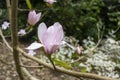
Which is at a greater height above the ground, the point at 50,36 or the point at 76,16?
the point at 76,16

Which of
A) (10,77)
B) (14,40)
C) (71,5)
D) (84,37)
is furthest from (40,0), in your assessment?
(14,40)

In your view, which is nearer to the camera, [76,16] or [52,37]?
[52,37]

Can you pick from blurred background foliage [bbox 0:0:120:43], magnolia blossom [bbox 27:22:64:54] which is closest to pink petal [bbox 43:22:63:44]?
magnolia blossom [bbox 27:22:64:54]

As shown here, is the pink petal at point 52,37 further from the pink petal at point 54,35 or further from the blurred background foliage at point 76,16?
the blurred background foliage at point 76,16

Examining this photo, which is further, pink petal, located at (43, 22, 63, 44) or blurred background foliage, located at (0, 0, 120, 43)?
blurred background foliage, located at (0, 0, 120, 43)

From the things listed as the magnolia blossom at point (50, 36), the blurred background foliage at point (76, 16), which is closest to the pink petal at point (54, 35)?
the magnolia blossom at point (50, 36)

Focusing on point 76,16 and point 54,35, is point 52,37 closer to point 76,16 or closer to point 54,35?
point 54,35

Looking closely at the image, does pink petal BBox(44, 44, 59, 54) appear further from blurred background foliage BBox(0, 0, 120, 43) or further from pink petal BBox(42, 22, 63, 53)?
blurred background foliage BBox(0, 0, 120, 43)

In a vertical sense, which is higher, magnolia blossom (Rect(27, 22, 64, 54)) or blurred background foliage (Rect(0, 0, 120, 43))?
blurred background foliage (Rect(0, 0, 120, 43))

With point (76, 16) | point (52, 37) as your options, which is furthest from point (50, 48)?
point (76, 16)
